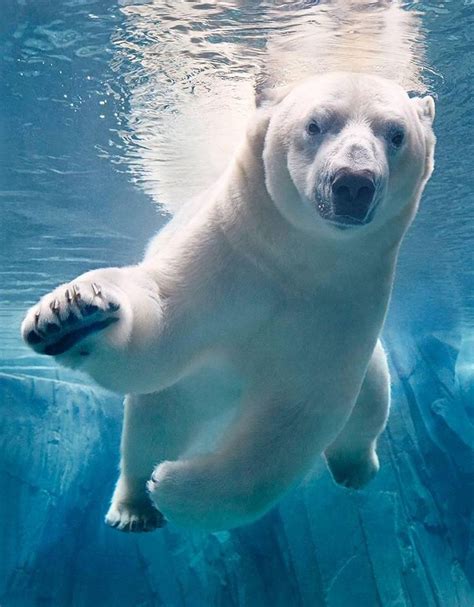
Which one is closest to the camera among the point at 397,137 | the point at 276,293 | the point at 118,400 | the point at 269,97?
the point at 397,137

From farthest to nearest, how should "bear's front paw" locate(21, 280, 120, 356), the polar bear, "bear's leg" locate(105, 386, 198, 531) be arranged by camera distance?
"bear's leg" locate(105, 386, 198, 531), the polar bear, "bear's front paw" locate(21, 280, 120, 356)

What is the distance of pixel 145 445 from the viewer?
3.73 metres

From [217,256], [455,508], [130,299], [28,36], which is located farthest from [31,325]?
[455,508]

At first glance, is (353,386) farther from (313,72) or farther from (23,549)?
(23,549)

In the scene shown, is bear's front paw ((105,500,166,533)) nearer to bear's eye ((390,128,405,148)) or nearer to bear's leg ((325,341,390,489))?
bear's leg ((325,341,390,489))

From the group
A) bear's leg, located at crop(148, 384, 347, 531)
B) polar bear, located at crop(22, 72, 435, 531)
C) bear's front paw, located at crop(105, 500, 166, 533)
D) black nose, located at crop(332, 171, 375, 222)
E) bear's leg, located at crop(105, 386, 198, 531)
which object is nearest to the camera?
black nose, located at crop(332, 171, 375, 222)

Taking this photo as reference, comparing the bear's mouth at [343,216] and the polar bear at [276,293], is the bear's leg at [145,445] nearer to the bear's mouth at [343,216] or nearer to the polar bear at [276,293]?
the polar bear at [276,293]

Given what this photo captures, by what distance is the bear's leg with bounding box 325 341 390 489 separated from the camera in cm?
396

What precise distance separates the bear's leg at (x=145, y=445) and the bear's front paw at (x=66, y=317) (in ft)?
4.04

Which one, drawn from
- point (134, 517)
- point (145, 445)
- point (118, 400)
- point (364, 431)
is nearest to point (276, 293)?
point (145, 445)

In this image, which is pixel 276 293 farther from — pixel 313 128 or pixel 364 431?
pixel 364 431

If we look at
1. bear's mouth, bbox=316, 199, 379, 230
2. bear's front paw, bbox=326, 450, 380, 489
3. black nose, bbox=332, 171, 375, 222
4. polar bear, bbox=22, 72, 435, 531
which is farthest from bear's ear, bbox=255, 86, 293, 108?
bear's front paw, bbox=326, 450, 380, 489

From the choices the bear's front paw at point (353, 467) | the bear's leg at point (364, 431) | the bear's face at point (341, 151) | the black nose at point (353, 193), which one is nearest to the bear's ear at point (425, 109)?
the bear's face at point (341, 151)

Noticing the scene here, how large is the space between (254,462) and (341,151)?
139cm
